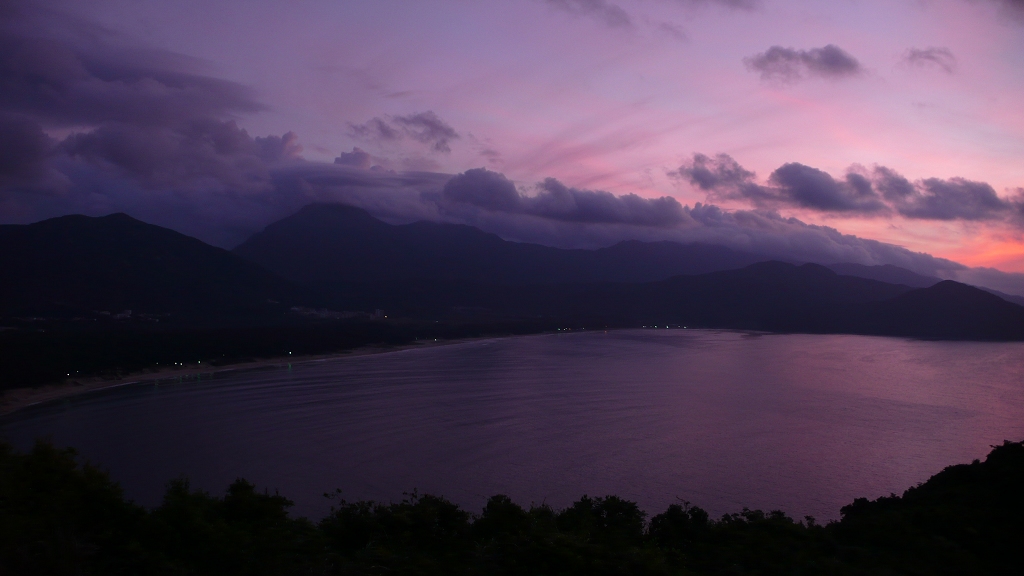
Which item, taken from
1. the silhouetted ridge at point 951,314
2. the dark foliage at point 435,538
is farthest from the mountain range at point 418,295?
the dark foliage at point 435,538

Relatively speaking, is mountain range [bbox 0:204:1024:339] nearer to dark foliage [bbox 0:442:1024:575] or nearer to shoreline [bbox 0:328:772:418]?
shoreline [bbox 0:328:772:418]

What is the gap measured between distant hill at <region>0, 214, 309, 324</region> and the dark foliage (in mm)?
77113

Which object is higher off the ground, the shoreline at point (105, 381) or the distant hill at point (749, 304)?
the distant hill at point (749, 304)

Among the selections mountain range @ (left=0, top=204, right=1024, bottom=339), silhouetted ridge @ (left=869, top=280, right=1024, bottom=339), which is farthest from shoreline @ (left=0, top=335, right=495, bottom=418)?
silhouetted ridge @ (left=869, top=280, right=1024, bottom=339)

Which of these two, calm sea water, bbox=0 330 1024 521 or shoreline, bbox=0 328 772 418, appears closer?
calm sea water, bbox=0 330 1024 521

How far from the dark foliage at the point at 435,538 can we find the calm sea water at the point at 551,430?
8763 millimetres

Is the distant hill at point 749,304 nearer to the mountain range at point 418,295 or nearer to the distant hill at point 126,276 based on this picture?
the mountain range at point 418,295

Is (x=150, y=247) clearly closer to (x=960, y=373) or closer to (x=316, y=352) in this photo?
(x=316, y=352)

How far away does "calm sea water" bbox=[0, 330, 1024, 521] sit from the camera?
22.4m

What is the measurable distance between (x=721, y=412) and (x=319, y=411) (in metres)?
23.7

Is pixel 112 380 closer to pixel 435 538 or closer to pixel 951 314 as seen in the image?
pixel 435 538

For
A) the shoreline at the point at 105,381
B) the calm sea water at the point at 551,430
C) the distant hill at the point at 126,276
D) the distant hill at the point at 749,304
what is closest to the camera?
the calm sea water at the point at 551,430

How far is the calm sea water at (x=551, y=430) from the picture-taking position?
2241 cm

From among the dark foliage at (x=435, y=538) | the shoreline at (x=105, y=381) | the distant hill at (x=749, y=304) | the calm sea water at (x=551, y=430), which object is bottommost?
the calm sea water at (x=551, y=430)
